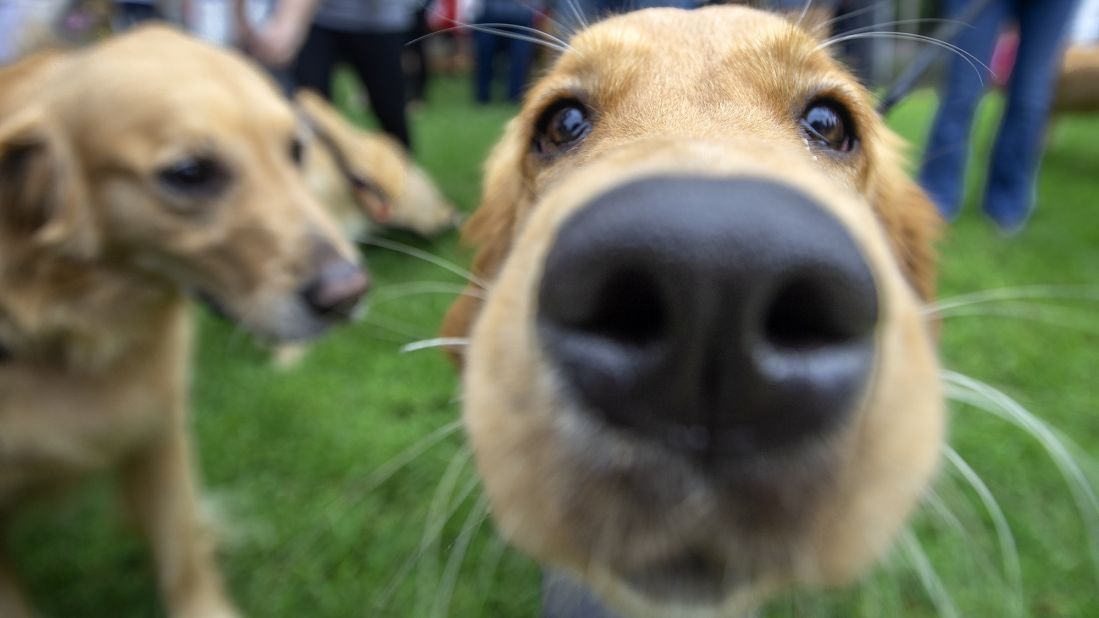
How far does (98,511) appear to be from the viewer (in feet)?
11.0

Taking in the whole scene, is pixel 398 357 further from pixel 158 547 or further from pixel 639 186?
pixel 639 186

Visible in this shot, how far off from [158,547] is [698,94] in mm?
2593

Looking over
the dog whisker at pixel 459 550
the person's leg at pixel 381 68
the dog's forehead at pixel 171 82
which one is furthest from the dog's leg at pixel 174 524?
the person's leg at pixel 381 68

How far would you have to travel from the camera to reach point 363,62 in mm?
5270

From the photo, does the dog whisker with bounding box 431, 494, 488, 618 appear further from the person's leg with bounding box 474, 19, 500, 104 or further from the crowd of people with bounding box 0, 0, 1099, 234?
the person's leg with bounding box 474, 19, 500, 104

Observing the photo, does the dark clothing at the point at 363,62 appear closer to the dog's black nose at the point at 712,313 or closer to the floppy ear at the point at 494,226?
the floppy ear at the point at 494,226

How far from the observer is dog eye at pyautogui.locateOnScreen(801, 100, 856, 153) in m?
1.74

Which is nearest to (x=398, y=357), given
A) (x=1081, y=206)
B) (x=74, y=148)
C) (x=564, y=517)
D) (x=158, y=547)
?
(x=158, y=547)

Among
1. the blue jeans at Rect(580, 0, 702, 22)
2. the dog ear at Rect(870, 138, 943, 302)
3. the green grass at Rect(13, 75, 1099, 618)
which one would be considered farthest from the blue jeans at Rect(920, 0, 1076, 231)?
the blue jeans at Rect(580, 0, 702, 22)

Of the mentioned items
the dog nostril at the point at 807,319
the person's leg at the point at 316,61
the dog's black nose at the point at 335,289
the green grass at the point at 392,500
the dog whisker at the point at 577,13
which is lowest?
the green grass at the point at 392,500

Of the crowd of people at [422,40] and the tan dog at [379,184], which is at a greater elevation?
the crowd of people at [422,40]

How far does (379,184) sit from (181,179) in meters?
3.36

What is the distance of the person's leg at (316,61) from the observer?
5.21m

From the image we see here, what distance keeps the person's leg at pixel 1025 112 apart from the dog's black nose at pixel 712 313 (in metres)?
6.50
